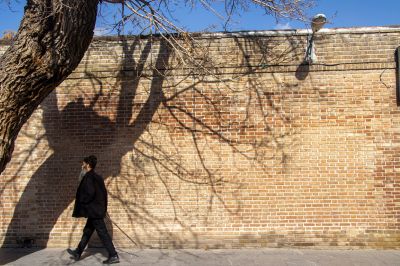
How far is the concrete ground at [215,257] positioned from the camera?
21.6 ft

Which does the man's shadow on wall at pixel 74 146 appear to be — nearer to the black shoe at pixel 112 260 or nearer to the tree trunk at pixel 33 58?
the black shoe at pixel 112 260

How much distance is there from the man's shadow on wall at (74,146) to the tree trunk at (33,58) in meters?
2.02

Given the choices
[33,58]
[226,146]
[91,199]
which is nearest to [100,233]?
[91,199]

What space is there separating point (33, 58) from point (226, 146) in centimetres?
356

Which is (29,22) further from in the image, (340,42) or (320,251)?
(320,251)

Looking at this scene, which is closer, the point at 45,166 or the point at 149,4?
the point at 149,4

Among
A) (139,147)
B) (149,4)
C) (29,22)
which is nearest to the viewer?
(29,22)

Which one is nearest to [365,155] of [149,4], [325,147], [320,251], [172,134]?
[325,147]

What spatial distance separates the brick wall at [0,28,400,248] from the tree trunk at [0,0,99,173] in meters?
2.09

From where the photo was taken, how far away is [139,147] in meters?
7.64

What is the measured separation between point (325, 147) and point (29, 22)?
16.7 feet

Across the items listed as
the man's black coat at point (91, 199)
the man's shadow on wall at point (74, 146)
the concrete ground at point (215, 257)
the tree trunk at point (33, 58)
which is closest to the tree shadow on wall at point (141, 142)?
the man's shadow on wall at point (74, 146)

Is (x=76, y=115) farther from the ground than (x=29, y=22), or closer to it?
closer to it

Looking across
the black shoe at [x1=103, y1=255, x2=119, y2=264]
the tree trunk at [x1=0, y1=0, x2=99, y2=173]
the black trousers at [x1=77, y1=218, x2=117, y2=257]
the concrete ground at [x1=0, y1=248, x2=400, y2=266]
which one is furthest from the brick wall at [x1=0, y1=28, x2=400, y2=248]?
the tree trunk at [x1=0, y1=0, x2=99, y2=173]
